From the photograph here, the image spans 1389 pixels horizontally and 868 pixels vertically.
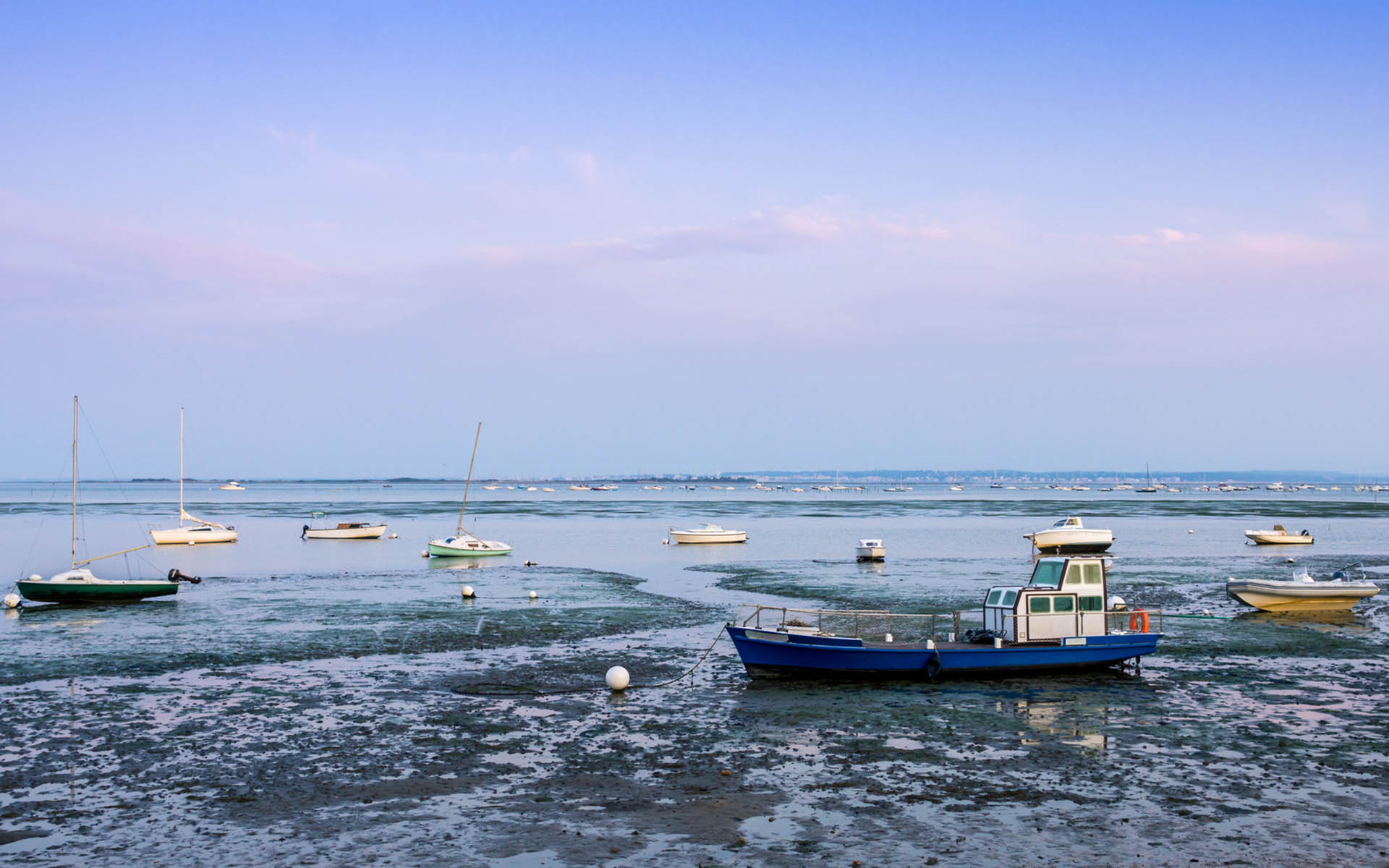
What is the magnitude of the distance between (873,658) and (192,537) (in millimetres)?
82243

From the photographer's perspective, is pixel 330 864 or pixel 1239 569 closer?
pixel 330 864

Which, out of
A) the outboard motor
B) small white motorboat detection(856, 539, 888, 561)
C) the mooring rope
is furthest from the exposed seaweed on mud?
small white motorboat detection(856, 539, 888, 561)

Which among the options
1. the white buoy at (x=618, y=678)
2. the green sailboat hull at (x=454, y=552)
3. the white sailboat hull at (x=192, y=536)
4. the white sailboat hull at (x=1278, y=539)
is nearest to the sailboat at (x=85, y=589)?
the green sailboat hull at (x=454, y=552)

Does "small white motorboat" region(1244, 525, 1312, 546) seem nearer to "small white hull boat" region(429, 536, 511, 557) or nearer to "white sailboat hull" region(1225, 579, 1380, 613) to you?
"white sailboat hull" region(1225, 579, 1380, 613)

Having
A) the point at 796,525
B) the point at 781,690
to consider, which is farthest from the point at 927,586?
the point at 796,525

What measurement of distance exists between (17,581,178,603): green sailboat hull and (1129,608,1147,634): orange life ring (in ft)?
138

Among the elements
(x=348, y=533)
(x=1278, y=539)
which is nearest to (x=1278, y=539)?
(x=1278, y=539)

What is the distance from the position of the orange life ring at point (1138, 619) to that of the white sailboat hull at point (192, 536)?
84.0m

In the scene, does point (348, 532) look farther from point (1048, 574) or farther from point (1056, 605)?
point (1056, 605)

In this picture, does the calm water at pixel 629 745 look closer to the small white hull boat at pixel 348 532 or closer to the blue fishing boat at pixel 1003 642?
the blue fishing boat at pixel 1003 642

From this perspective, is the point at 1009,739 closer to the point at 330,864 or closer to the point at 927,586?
the point at 330,864

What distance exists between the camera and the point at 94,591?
48594 mm

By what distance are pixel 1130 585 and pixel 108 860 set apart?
5051cm

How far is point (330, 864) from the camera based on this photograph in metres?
15.0
